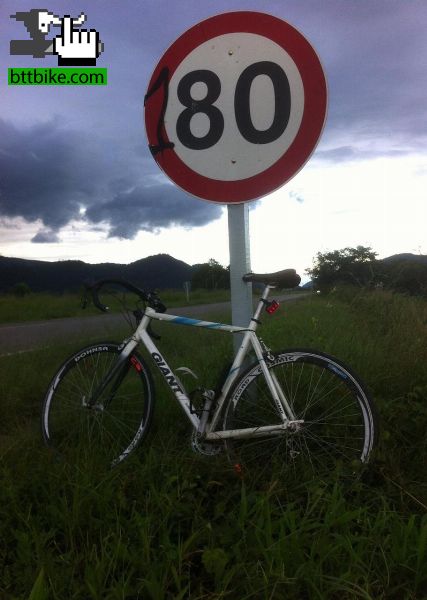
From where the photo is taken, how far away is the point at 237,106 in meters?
2.94

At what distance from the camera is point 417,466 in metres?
2.70

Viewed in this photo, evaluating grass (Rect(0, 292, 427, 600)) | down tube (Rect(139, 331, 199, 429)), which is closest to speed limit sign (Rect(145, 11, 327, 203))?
down tube (Rect(139, 331, 199, 429))

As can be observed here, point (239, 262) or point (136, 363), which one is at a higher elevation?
point (239, 262)

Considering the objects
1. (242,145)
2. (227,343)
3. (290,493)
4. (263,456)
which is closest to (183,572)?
(290,493)

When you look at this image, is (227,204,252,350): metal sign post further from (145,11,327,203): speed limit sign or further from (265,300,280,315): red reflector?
(265,300,280,315): red reflector

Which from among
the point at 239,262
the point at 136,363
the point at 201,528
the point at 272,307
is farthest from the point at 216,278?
the point at 201,528

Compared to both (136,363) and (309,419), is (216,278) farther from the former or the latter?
(309,419)

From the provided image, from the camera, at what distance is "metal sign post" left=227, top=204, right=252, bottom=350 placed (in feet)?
9.88

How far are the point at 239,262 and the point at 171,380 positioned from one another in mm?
758

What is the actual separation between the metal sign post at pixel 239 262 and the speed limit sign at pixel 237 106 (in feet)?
0.38

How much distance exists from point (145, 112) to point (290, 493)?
2.20 m

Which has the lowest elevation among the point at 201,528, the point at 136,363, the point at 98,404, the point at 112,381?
the point at 201,528

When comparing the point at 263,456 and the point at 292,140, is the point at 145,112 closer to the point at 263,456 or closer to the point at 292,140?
the point at 292,140

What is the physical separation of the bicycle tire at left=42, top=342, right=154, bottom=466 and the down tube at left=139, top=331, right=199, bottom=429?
81mm
